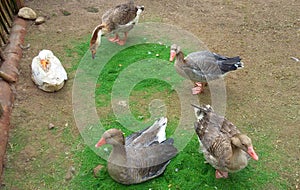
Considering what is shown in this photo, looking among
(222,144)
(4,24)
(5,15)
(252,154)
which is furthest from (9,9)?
(252,154)

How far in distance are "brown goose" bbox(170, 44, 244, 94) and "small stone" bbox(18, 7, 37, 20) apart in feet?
12.2

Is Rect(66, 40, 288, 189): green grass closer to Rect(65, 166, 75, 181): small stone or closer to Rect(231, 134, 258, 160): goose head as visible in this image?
Rect(65, 166, 75, 181): small stone

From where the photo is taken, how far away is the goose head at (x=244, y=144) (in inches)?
168

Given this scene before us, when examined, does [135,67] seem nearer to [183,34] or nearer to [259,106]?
[183,34]

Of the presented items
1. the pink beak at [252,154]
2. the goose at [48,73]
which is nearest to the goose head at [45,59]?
the goose at [48,73]

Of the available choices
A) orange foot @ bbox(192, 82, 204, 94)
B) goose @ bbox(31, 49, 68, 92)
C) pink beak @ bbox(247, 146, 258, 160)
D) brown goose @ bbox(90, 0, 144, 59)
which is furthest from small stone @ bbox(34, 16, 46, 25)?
pink beak @ bbox(247, 146, 258, 160)

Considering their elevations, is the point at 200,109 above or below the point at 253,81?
above

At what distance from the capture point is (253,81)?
6.70 m

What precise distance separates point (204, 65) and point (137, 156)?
84.4 inches

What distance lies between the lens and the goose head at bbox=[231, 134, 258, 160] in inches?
168

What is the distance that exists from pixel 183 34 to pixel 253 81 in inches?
81.3

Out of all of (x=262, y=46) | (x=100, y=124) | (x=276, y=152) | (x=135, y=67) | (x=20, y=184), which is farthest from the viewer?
(x=262, y=46)

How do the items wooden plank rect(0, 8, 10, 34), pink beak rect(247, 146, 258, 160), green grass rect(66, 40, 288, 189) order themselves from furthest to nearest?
wooden plank rect(0, 8, 10, 34)
green grass rect(66, 40, 288, 189)
pink beak rect(247, 146, 258, 160)

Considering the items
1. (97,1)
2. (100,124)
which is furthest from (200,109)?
(97,1)
